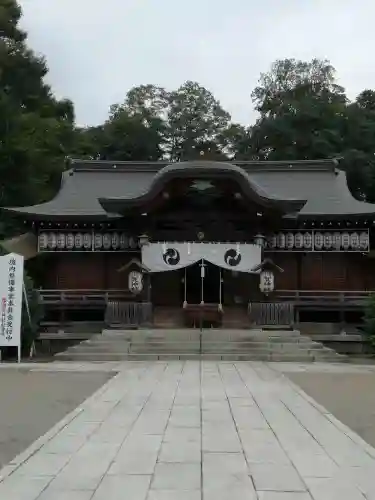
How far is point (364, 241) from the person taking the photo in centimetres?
1988

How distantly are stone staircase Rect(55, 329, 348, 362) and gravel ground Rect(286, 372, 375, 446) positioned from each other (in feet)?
10.9

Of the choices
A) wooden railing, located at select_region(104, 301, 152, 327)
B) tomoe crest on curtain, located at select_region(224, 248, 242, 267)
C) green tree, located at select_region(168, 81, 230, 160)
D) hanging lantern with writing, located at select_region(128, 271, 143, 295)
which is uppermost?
green tree, located at select_region(168, 81, 230, 160)

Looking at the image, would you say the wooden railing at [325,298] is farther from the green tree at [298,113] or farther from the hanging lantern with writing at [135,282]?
the green tree at [298,113]

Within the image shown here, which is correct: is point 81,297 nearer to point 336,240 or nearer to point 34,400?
point 336,240

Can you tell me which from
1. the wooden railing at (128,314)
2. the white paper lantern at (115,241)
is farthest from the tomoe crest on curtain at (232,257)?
the white paper lantern at (115,241)

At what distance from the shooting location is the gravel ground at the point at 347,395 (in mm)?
7149

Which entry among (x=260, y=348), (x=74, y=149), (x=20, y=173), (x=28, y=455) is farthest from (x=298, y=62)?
(x=28, y=455)

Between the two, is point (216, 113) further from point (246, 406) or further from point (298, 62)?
point (246, 406)

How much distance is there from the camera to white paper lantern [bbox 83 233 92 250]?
66.9 feet

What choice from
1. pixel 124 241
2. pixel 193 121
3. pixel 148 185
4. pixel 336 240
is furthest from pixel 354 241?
pixel 193 121

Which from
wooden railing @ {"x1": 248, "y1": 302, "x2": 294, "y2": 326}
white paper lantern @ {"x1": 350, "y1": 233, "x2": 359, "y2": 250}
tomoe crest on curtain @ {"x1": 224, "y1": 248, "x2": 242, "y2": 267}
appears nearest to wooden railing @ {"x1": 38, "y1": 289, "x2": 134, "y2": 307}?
tomoe crest on curtain @ {"x1": 224, "y1": 248, "x2": 242, "y2": 267}

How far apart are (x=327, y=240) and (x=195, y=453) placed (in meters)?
15.7

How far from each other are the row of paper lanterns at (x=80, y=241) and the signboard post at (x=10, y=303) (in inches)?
224

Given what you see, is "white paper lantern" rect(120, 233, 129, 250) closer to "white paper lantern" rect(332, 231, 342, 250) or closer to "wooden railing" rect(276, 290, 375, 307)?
"wooden railing" rect(276, 290, 375, 307)
